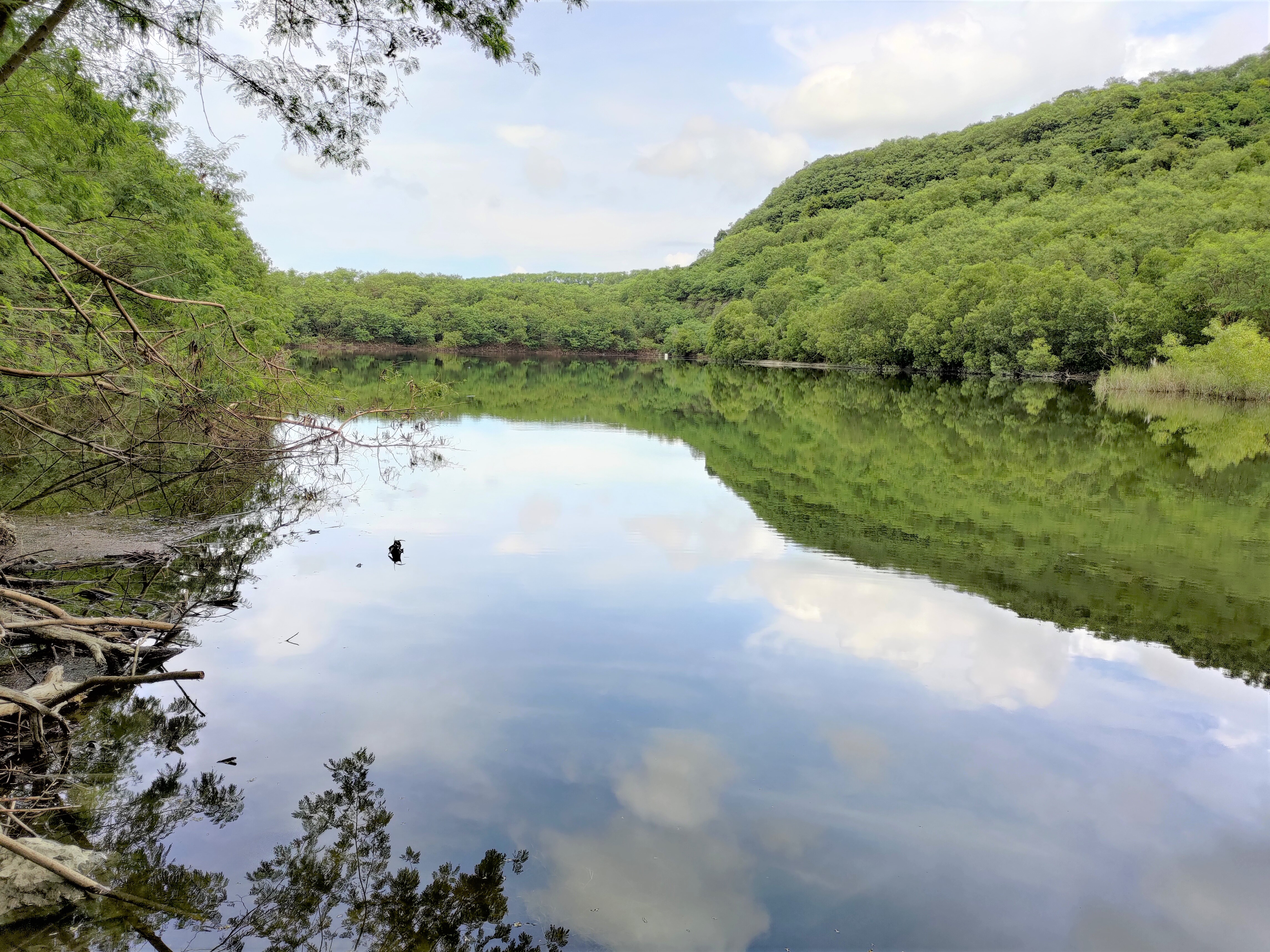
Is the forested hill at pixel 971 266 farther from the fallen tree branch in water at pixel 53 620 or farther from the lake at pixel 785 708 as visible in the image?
the fallen tree branch in water at pixel 53 620

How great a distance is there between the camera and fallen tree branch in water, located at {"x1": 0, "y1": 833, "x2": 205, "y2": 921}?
3.28 m

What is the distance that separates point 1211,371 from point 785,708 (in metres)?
39.7

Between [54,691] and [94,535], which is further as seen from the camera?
[94,535]

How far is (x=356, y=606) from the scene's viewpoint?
25.9ft

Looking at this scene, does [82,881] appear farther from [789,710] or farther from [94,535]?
[94,535]

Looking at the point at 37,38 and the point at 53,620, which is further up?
the point at 37,38

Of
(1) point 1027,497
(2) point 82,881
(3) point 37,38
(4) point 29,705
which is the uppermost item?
(3) point 37,38

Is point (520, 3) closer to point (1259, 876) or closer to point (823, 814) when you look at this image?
point (823, 814)

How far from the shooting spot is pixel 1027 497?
13.8m

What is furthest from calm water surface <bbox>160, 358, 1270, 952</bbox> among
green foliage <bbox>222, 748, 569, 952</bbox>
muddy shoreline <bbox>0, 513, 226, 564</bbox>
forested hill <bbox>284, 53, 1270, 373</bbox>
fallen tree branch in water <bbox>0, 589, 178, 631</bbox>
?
forested hill <bbox>284, 53, 1270, 373</bbox>

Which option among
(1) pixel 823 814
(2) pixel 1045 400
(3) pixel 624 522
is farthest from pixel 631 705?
(2) pixel 1045 400

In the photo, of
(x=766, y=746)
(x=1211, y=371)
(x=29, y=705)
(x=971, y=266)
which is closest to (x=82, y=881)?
(x=29, y=705)

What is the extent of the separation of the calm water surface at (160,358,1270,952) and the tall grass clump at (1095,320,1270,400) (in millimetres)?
26729

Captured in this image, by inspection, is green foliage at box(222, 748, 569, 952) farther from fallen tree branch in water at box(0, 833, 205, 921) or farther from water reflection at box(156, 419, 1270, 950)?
fallen tree branch in water at box(0, 833, 205, 921)
